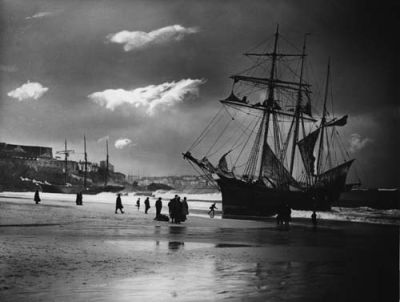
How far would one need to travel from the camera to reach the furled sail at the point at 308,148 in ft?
96.5

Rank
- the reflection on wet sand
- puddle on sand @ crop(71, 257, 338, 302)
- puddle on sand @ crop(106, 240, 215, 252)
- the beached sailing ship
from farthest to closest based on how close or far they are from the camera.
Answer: the beached sailing ship
the reflection on wet sand
puddle on sand @ crop(106, 240, 215, 252)
puddle on sand @ crop(71, 257, 338, 302)

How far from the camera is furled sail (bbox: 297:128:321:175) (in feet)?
96.5

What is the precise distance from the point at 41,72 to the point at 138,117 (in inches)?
121

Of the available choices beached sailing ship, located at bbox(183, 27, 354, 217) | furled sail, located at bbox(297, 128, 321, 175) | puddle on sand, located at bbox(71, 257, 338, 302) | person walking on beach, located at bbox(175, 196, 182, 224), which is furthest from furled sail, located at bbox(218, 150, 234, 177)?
puddle on sand, located at bbox(71, 257, 338, 302)

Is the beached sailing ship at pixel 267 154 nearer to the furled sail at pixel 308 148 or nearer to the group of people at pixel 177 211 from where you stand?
the furled sail at pixel 308 148

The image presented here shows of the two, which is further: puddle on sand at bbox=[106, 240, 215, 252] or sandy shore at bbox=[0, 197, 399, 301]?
puddle on sand at bbox=[106, 240, 215, 252]

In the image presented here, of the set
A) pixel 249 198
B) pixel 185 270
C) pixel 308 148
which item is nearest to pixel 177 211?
pixel 185 270

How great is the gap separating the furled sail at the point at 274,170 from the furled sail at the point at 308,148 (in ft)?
8.80

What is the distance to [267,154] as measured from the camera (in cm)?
2666

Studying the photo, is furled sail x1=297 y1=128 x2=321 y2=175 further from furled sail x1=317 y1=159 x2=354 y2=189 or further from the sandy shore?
the sandy shore

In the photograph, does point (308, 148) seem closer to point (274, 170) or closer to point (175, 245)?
point (274, 170)

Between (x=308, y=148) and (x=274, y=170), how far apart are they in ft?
13.9

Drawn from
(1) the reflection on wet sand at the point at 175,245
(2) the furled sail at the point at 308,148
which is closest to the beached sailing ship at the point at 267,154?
(2) the furled sail at the point at 308,148

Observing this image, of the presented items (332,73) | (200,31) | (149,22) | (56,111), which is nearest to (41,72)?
(56,111)
